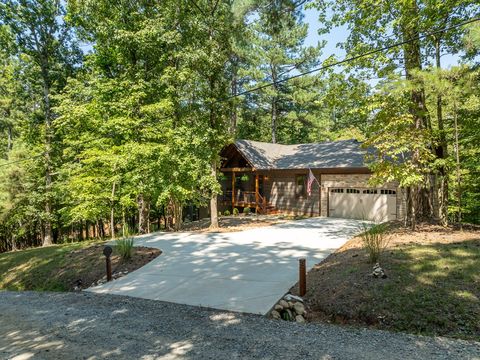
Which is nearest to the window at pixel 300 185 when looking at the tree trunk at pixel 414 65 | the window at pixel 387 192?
the window at pixel 387 192

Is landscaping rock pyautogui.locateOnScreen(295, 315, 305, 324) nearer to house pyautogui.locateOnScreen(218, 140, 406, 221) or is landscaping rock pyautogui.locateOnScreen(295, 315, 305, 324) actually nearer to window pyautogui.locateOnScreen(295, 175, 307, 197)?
house pyautogui.locateOnScreen(218, 140, 406, 221)

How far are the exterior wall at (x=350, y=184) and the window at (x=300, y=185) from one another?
5.32ft

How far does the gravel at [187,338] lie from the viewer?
13.4 feet

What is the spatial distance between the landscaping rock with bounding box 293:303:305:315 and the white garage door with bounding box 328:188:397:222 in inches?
478

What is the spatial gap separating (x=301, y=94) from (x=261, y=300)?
24.7 m

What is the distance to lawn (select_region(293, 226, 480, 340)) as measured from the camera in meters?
4.77

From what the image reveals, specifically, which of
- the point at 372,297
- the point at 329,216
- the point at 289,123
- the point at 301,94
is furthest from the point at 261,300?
the point at 289,123

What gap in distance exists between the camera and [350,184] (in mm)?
17859

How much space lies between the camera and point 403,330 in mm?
4676

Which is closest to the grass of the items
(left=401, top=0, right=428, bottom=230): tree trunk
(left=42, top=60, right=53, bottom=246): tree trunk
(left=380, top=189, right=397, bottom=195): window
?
(left=42, top=60, right=53, bottom=246): tree trunk

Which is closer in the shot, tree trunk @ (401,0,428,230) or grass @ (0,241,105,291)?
grass @ (0,241,105,291)

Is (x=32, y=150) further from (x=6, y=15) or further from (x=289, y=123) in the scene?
(x=289, y=123)

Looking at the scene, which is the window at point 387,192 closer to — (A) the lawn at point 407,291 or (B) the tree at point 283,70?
(A) the lawn at point 407,291

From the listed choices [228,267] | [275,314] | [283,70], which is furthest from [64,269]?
[283,70]
